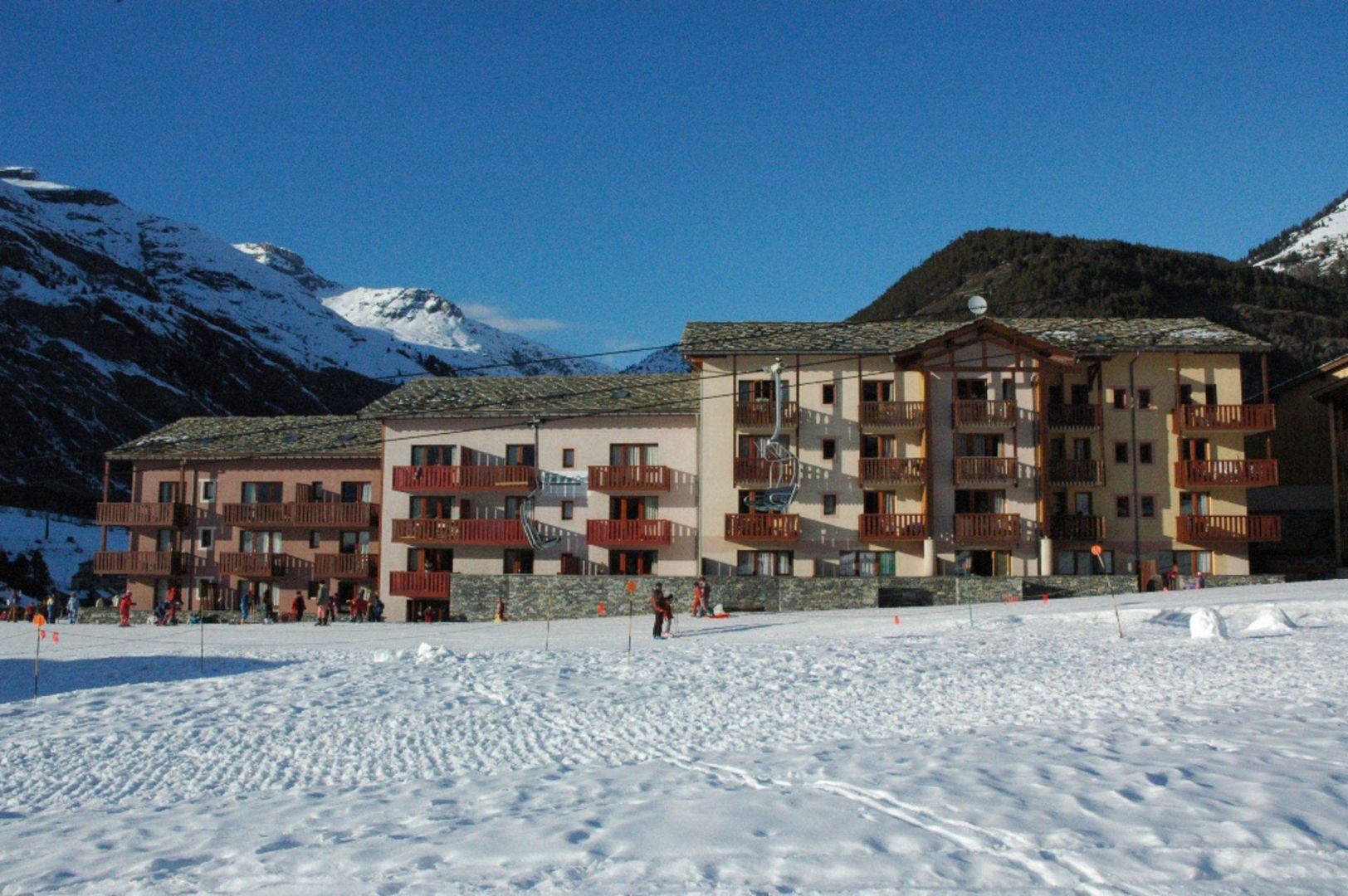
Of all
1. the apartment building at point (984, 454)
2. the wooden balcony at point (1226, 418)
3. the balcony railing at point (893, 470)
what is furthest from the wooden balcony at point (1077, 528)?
the balcony railing at point (893, 470)

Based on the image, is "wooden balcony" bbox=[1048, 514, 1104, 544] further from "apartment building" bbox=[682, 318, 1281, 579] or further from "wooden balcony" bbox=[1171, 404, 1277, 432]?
"wooden balcony" bbox=[1171, 404, 1277, 432]

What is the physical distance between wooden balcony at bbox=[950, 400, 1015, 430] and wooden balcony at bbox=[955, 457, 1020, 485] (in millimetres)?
1366

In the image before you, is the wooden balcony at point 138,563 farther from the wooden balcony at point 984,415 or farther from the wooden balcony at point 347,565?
the wooden balcony at point 984,415

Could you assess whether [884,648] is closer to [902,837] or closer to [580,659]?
[580,659]

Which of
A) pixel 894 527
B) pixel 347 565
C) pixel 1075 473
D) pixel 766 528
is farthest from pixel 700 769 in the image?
pixel 347 565

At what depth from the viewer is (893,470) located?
44156mm

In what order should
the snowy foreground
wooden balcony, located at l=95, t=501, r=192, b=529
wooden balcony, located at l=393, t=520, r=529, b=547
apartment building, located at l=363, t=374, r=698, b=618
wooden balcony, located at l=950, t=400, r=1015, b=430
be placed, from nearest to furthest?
1. the snowy foreground
2. wooden balcony, located at l=950, t=400, r=1015, b=430
3. apartment building, located at l=363, t=374, r=698, b=618
4. wooden balcony, located at l=393, t=520, r=529, b=547
5. wooden balcony, located at l=95, t=501, r=192, b=529

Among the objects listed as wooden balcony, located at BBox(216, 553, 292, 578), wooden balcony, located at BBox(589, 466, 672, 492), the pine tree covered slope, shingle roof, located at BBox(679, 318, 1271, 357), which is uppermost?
the pine tree covered slope

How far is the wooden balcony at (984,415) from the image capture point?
44375 millimetres

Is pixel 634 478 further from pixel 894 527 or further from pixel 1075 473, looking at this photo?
pixel 1075 473

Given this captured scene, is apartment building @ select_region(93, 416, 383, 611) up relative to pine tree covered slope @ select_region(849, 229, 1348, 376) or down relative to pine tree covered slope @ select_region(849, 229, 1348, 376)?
down

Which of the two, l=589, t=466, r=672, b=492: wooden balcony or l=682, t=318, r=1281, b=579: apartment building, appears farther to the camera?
l=589, t=466, r=672, b=492: wooden balcony

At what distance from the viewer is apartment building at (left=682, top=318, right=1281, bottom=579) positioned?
1751 inches

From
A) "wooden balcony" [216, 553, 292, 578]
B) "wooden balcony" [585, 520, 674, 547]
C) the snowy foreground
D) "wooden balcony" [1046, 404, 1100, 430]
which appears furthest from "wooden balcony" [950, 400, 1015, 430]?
"wooden balcony" [216, 553, 292, 578]
